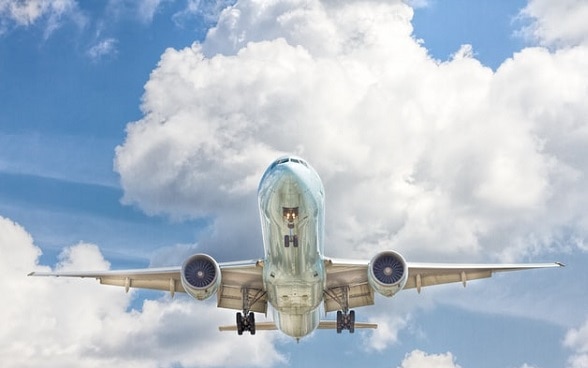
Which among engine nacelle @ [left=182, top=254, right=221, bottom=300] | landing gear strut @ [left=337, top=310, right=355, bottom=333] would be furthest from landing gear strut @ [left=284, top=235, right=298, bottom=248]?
landing gear strut @ [left=337, top=310, right=355, bottom=333]

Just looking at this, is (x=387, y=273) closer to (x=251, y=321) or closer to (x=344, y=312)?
(x=344, y=312)

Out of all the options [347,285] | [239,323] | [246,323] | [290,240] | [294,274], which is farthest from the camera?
[239,323]

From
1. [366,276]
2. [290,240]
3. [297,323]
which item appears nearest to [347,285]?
[366,276]

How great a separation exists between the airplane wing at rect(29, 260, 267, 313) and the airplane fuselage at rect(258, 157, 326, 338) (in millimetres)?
2181

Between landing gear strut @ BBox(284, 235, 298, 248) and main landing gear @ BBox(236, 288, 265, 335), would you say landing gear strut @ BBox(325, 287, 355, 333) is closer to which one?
main landing gear @ BBox(236, 288, 265, 335)

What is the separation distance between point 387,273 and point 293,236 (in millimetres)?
5545

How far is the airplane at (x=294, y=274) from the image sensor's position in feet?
93.5

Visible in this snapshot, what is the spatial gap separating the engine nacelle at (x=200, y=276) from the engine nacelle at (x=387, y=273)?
632 cm

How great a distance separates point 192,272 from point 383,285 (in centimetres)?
773

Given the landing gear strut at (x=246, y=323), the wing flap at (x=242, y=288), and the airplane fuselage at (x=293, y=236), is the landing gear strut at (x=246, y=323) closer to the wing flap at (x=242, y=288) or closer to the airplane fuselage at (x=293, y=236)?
the wing flap at (x=242, y=288)

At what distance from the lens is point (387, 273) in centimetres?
3328

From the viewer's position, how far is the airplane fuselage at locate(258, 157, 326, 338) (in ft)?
91.5

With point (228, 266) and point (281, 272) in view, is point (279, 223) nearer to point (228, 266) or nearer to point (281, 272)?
point (281, 272)

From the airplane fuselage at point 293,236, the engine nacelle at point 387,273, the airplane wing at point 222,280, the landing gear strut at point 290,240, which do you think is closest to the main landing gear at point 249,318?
the airplane wing at point 222,280
